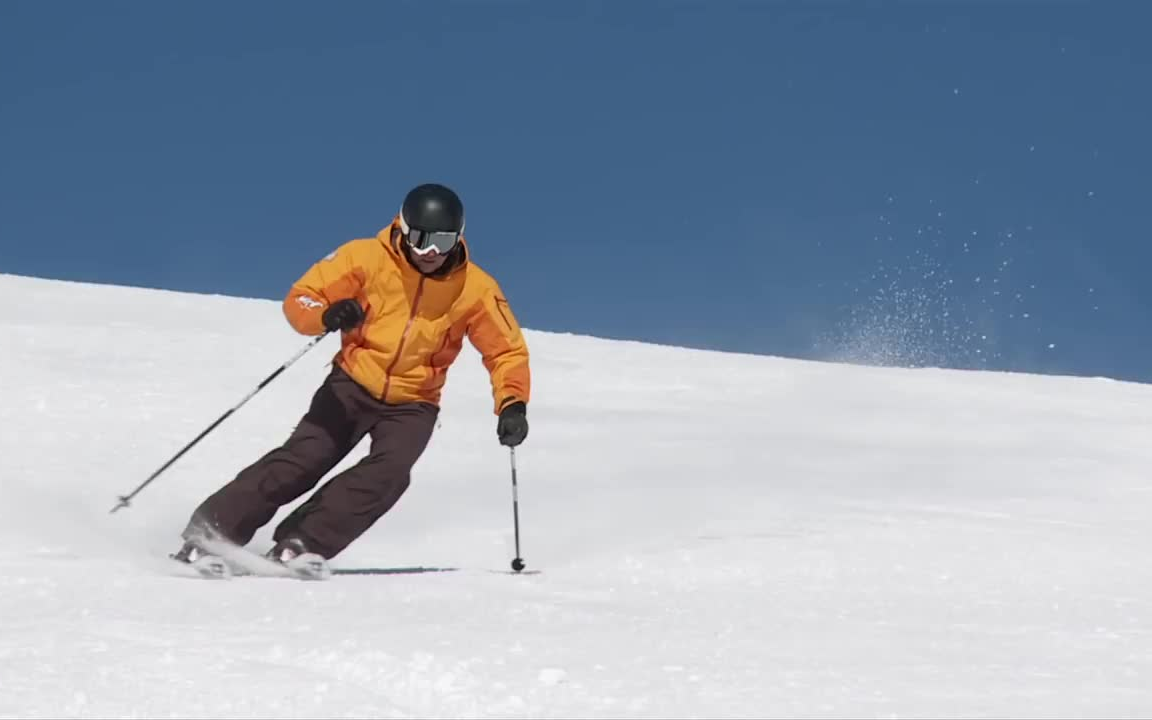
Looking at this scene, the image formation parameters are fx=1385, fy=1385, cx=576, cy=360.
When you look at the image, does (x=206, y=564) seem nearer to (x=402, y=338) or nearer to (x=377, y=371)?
(x=377, y=371)

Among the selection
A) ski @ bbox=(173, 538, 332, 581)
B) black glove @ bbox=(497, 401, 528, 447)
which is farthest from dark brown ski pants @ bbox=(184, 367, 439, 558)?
black glove @ bbox=(497, 401, 528, 447)

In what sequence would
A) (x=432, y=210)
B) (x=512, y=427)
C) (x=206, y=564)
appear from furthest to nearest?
1. (x=512, y=427)
2. (x=432, y=210)
3. (x=206, y=564)

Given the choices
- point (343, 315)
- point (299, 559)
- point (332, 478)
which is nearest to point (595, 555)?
point (332, 478)

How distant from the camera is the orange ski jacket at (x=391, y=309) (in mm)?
5215

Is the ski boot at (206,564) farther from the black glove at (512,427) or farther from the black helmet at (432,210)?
the black helmet at (432,210)

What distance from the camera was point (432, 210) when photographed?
5047 millimetres

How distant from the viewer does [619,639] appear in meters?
Answer: 3.34

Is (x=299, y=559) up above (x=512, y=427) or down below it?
below

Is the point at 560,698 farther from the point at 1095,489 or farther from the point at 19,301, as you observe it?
the point at 19,301

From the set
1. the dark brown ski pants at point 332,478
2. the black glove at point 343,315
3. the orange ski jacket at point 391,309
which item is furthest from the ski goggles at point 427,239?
the dark brown ski pants at point 332,478

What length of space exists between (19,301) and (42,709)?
1023cm

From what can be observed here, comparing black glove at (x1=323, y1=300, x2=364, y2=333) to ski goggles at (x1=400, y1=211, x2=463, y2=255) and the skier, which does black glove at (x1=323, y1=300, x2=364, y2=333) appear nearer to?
the skier

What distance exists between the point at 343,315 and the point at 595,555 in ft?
4.31

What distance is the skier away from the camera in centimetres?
500
